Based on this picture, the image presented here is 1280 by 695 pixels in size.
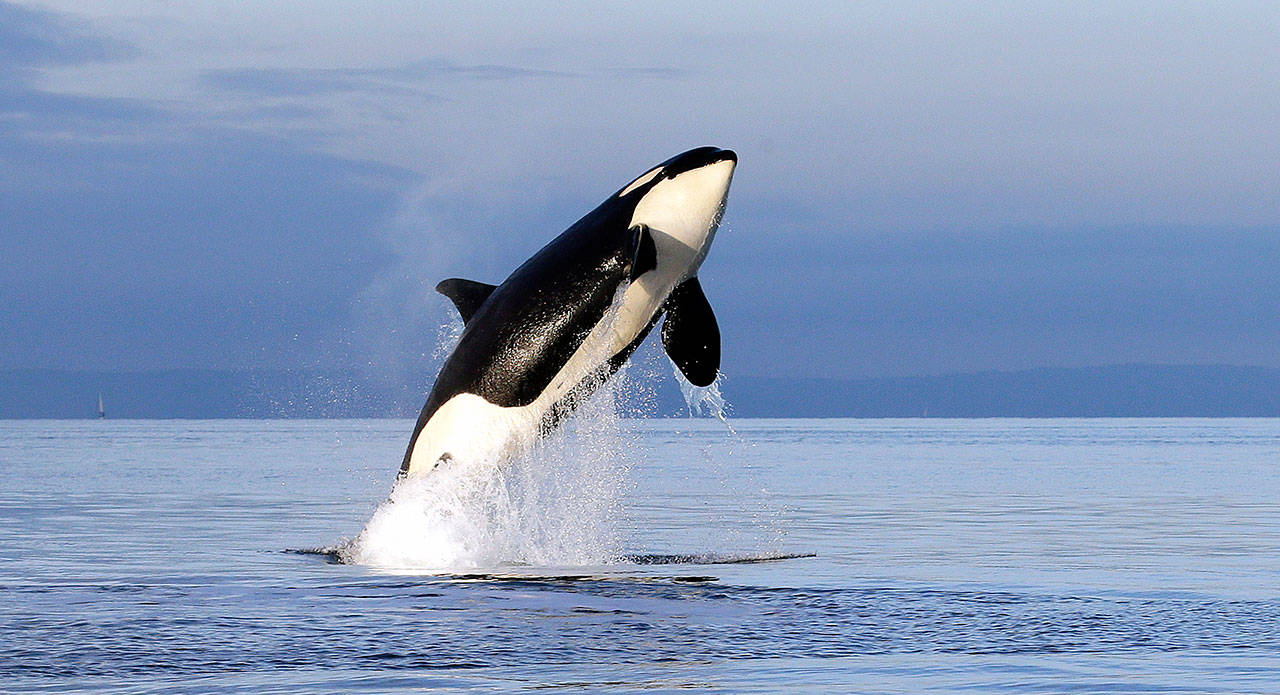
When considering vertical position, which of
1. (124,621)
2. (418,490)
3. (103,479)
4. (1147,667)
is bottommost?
(1147,667)

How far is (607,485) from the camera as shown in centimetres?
1662

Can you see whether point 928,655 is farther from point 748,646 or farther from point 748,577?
point 748,577

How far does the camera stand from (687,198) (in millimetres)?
14773

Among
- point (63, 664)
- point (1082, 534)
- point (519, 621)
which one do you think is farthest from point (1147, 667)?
point (1082, 534)

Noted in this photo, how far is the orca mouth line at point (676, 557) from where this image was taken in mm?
15898

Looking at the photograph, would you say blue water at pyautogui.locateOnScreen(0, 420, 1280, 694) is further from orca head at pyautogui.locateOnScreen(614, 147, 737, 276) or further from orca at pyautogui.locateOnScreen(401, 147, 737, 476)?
orca head at pyautogui.locateOnScreen(614, 147, 737, 276)

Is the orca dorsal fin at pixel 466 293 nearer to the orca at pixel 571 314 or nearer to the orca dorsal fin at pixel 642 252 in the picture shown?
the orca at pixel 571 314

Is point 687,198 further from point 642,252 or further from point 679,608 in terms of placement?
point 679,608

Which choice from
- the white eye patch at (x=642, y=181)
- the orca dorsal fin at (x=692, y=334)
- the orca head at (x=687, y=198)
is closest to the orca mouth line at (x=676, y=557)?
the orca dorsal fin at (x=692, y=334)

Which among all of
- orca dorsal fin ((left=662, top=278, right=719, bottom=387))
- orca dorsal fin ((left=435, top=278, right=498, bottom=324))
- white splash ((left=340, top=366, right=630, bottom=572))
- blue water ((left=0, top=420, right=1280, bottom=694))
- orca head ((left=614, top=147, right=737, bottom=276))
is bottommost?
blue water ((left=0, top=420, right=1280, bottom=694))

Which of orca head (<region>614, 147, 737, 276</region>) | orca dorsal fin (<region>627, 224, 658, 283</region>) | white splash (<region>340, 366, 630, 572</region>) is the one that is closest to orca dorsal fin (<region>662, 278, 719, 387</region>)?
orca head (<region>614, 147, 737, 276</region>)

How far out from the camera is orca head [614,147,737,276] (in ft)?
48.4

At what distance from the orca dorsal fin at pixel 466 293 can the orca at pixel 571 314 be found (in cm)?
30

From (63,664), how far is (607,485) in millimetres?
8176
